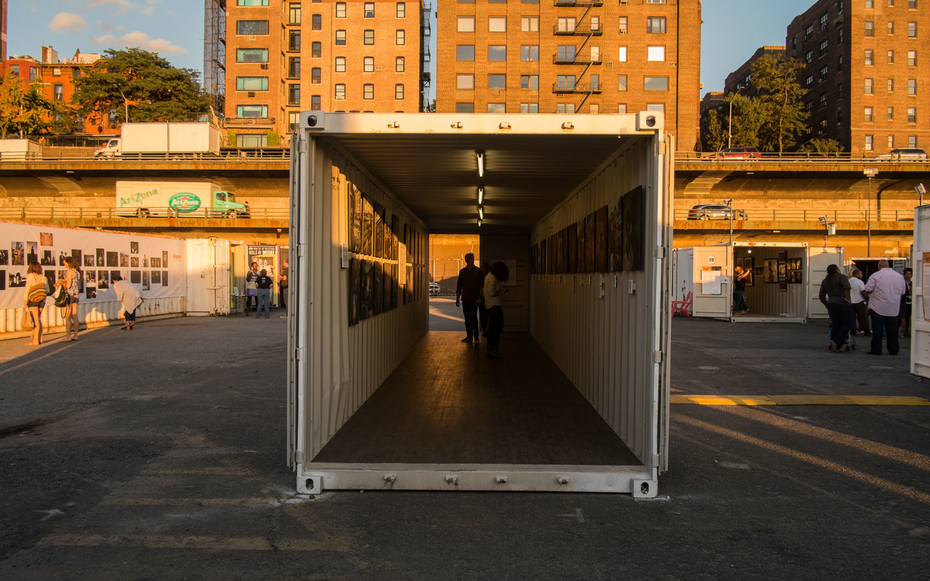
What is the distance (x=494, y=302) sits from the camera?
40.7 feet

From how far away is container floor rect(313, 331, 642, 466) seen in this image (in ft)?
18.3

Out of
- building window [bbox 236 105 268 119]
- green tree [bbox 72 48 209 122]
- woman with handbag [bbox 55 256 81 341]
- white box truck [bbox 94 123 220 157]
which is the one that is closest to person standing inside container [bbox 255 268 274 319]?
woman with handbag [bbox 55 256 81 341]

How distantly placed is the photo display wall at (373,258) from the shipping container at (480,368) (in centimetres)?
5

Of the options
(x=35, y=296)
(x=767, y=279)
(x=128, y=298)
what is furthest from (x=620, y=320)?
(x=767, y=279)

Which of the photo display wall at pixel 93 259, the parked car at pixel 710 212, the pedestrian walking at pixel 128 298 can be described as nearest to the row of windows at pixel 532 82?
the parked car at pixel 710 212

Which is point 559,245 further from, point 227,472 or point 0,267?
point 0,267

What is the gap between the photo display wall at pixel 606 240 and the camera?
570 cm

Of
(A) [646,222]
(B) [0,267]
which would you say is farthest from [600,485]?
(B) [0,267]

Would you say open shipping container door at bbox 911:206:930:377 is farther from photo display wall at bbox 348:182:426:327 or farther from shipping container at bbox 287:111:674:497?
photo display wall at bbox 348:182:426:327

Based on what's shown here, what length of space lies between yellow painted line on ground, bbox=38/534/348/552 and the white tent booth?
21543 millimetres

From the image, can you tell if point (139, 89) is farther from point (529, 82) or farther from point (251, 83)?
point (529, 82)

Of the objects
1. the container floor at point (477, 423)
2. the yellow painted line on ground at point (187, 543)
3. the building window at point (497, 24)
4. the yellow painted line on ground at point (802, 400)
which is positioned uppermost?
the building window at point (497, 24)

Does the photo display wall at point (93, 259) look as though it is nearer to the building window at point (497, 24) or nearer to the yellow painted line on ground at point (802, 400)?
the yellow painted line on ground at point (802, 400)

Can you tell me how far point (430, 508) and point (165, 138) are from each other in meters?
→ 53.4
